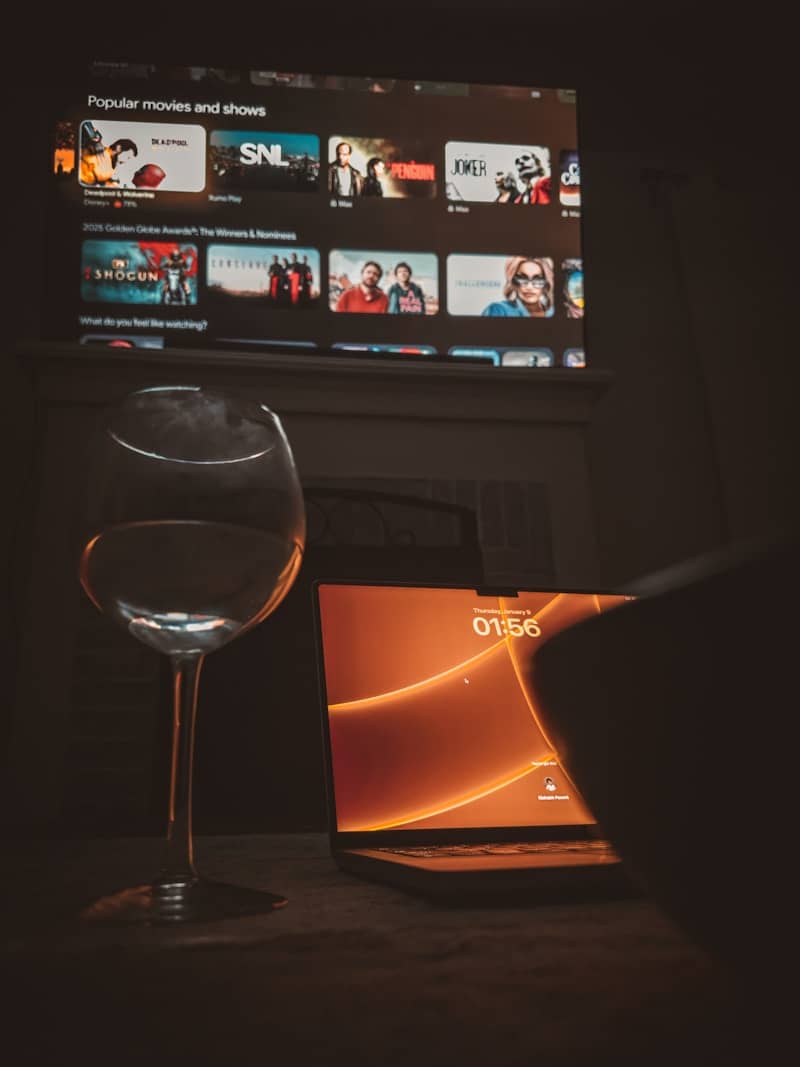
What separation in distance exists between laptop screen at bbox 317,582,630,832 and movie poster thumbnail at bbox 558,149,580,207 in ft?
5.89

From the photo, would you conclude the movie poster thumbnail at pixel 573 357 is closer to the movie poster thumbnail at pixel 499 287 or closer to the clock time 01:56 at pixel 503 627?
the movie poster thumbnail at pixel 499 287

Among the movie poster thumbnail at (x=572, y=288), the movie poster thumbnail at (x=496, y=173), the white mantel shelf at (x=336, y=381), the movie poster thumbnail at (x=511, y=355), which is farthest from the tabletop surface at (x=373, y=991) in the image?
the movie poster thumbnail at (x=496, y=173)

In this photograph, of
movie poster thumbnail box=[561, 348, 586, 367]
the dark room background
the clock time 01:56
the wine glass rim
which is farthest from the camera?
the dark room background

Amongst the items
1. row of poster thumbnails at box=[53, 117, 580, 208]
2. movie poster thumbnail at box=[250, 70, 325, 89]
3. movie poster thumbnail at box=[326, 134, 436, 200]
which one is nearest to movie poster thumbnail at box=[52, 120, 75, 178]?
row of poster thumbnails at box=[53, 117, 580, 208]

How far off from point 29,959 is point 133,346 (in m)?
1.83

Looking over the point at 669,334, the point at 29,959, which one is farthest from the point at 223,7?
the point at 29,959

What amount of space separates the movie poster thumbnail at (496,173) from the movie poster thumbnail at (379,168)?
6 centimetres

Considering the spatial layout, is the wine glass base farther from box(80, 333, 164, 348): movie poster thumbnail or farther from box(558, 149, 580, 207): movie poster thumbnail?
box(558, 149, 580, 207): movie poster thumbnail

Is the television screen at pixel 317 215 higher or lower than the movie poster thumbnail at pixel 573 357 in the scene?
higher

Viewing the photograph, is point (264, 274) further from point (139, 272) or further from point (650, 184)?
point (650, 184)

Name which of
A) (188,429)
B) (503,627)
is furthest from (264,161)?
(188,429)

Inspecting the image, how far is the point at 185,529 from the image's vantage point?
37 centimetres

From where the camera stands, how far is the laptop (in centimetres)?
51

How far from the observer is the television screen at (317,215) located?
1973 mm
